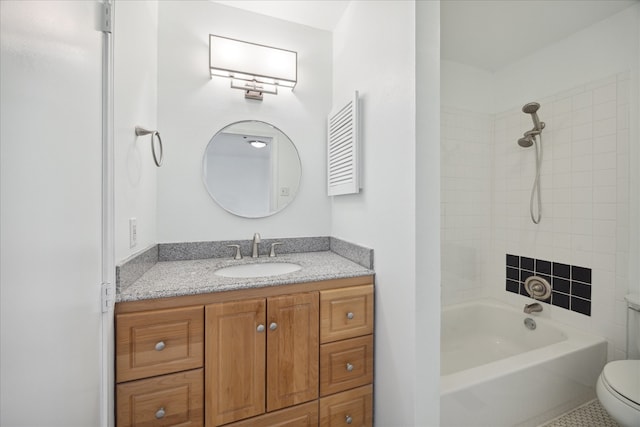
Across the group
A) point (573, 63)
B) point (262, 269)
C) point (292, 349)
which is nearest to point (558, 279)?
point (573, 63)

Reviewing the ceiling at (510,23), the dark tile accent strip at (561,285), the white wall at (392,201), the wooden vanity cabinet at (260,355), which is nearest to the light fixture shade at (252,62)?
the white wall at (392,201)

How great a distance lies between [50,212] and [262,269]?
116cm

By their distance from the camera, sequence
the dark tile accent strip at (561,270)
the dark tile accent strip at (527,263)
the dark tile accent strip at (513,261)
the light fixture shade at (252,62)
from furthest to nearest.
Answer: the dark tile accent strip at (513,261) < the dark tile accent strip at (527,263) < the dark tile accent strip at (561,270) < the light fixture shade at (252,62)

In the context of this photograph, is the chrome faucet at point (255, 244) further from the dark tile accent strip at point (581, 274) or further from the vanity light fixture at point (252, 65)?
the dark tile accent strip at point (581, 274)

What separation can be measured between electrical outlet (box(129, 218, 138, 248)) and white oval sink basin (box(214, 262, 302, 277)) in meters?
0.48

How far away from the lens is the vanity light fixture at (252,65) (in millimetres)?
1701

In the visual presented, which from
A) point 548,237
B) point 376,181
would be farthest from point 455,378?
point 548,237

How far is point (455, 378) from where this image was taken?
51.4 inches

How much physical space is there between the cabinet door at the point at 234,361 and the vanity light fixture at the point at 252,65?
1415 mm

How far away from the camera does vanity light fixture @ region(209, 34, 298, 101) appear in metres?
1.70

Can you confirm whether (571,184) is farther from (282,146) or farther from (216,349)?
(216,349)

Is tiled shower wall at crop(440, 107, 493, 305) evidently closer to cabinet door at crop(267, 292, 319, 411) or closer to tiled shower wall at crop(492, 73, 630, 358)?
tiled shower wall at crop(492, 73, 630, 358)

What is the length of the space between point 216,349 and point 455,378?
116cm

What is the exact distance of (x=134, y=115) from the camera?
3.98 ft
